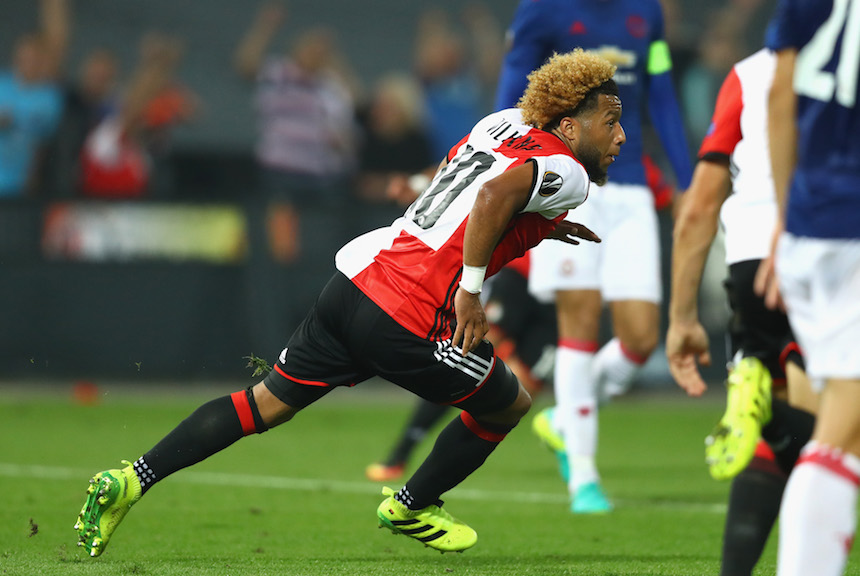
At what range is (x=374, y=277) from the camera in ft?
15.0

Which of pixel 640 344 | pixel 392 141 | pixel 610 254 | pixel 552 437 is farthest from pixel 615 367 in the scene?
pixel 392 141

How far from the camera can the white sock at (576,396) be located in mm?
6559

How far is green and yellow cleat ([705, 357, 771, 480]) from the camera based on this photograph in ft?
11.5

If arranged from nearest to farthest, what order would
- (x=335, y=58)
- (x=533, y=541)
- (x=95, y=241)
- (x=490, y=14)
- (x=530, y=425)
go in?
(x=533, y=541) < (x=530, y=425) < (x=95, y=241) < (x=335, y=58) < (x=490, y=14)

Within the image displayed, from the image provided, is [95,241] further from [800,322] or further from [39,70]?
[800,322]

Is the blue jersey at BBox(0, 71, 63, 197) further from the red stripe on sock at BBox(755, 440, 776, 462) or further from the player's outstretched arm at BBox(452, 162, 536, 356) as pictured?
the red stripe on sock at BBox(755, 440, 776, 462)

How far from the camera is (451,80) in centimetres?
1436

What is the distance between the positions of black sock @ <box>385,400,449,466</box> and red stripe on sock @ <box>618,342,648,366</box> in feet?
4.43

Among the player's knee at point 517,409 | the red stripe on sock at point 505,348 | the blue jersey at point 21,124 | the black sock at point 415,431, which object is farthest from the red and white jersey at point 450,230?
the blue jersey at point 21,124

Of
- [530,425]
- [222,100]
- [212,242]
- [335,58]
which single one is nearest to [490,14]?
[335,58]

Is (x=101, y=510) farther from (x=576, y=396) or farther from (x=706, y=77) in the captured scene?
(x=706, y=77)

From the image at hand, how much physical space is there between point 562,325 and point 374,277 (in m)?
2.32

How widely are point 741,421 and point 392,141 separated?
1058 centimetres

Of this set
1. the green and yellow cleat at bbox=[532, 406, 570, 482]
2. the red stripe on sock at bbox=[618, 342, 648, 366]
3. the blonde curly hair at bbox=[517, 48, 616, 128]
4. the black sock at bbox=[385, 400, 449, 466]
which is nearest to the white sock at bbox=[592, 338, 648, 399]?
the red stripe on sock at bbox=[618, 342, 648, 366]
